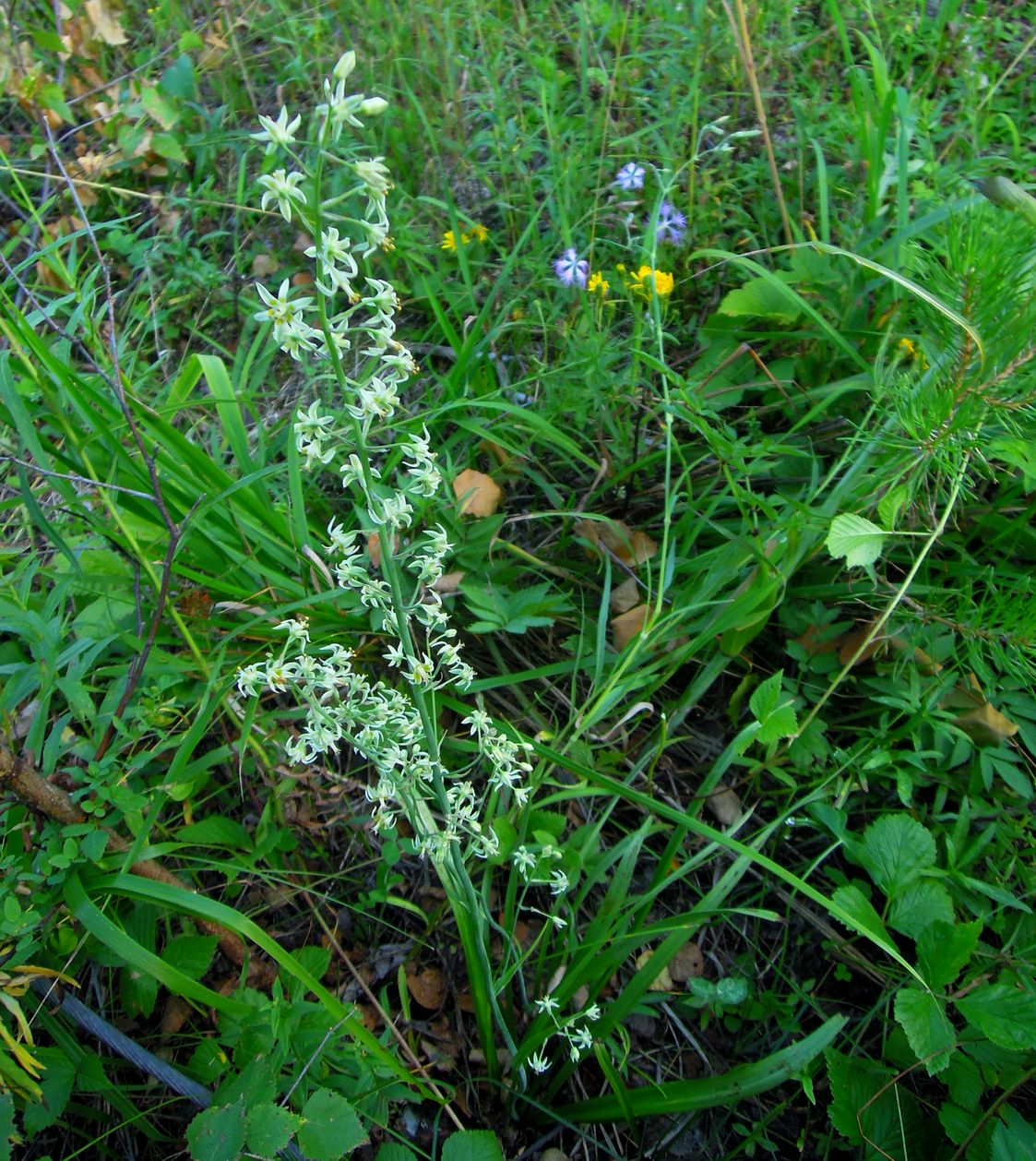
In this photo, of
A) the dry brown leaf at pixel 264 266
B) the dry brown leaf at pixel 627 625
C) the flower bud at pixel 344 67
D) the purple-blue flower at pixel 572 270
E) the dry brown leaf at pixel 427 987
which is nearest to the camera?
the flower bud at pixel 344 67

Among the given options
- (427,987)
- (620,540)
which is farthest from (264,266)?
(427,987)

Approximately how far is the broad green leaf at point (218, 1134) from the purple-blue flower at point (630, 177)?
7.87ft

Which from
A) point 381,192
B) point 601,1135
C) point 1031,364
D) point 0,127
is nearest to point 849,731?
point 1031,364

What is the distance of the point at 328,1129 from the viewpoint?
127 centimetres

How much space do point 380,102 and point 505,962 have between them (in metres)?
1.45

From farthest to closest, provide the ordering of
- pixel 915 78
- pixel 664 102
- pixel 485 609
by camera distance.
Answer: pixel 915 78 < pixel 664 102 < pixel 485 609

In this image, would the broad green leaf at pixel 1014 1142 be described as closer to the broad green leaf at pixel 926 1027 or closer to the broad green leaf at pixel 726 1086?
the broad green leaf at pixel 926 1027

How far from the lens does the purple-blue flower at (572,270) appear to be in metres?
2.31

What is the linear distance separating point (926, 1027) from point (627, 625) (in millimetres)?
990

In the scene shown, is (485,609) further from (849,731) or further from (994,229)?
(994,229)

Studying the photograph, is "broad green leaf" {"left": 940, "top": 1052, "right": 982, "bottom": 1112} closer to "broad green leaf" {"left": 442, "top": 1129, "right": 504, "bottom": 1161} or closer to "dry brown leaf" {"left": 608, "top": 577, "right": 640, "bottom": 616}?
"broad green leaf" {"left": 442, "top": 1129, "right": 504, "bottom": 1161}

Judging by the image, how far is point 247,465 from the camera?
2.11 meters

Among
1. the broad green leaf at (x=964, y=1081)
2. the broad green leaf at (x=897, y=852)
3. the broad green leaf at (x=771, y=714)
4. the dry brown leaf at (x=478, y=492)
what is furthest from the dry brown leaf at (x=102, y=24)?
the broad green leaf at (x=964, y=1081)

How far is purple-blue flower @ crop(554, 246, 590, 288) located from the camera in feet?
7.57
